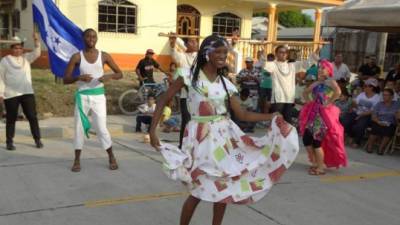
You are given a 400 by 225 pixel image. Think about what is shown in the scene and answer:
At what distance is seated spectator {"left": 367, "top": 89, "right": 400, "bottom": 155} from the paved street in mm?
1078

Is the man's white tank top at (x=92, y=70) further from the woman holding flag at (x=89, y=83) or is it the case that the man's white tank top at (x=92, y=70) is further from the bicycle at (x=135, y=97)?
the bicycle at (x=135, y=97)

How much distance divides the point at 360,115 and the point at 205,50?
6.11 meters

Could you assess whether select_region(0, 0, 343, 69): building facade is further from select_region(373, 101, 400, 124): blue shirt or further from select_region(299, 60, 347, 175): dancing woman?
select_region(299, 60, 347, 175): dancing woman

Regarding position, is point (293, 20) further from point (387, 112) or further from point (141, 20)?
point (387, 112)

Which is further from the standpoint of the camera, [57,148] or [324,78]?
[57,148]

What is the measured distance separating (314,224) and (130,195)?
2.00 m

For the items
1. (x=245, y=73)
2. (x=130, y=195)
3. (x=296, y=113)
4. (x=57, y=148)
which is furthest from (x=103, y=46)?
(x=130, y=195)

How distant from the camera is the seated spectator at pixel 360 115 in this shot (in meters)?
9.09

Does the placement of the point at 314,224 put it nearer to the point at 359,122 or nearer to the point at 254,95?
the point at 359,122

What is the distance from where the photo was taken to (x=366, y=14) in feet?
29.0

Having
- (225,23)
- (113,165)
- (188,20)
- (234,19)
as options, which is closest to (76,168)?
(113,165)

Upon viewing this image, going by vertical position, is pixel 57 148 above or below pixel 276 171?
below

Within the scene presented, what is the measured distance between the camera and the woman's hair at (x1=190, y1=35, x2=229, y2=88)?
3818 millimetres

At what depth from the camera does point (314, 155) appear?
6.97m
